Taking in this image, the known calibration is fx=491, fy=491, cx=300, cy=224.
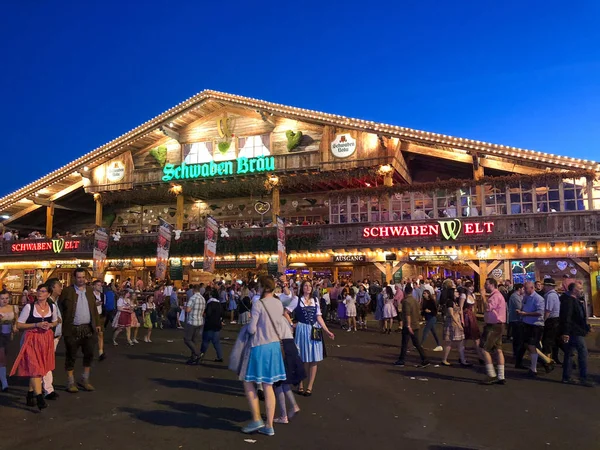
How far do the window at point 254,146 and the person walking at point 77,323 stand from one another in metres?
19.4

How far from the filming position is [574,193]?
20.2 metres

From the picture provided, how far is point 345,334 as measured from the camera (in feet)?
51.4

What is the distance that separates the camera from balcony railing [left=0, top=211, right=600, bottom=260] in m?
19.9

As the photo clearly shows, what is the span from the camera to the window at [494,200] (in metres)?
21.4

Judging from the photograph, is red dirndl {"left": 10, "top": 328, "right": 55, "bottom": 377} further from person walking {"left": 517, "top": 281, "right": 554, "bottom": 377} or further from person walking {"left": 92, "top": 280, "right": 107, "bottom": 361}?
person walking {"left": 517, "top": 281, "right": 554, "bottom": 377}

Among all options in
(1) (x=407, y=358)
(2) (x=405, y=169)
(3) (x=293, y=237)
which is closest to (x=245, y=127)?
(3) (x=293, y=237)

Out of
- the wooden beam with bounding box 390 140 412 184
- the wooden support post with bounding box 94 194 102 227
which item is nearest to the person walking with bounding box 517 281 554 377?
the wooden beam with bounding box 390 140 412 184

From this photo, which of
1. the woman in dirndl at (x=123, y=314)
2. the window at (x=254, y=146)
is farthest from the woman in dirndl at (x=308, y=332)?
the window at (x=254, y=146)

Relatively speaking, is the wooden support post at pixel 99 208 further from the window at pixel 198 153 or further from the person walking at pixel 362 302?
the person walking at pixel 362 302

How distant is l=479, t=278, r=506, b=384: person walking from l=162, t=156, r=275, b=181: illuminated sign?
18126 millimetres

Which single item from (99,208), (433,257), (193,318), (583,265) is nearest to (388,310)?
(433,257)

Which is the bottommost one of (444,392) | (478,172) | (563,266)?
(444,392)

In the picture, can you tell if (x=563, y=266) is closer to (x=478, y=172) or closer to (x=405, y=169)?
(x=478, y=172)

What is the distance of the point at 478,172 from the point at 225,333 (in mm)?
13258
